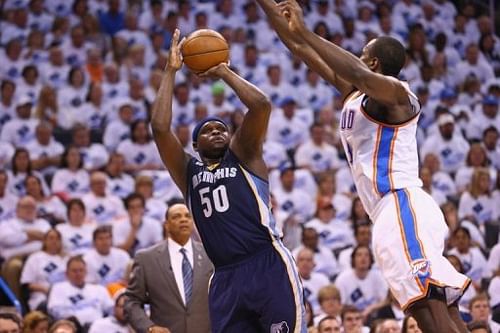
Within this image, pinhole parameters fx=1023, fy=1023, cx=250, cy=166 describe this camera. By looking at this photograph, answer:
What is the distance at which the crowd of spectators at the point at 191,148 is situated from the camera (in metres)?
10.2

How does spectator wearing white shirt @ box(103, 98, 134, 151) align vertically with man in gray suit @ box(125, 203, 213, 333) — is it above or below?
above

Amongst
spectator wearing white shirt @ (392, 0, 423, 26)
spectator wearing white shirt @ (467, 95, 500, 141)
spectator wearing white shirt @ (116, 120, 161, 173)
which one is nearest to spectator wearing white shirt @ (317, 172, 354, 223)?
spectator wearing white shirt @ (116, 120, 161, 173)

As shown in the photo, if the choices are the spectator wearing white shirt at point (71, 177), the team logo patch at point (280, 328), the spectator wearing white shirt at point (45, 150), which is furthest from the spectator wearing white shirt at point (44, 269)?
the team logo patch at point (280, 328)

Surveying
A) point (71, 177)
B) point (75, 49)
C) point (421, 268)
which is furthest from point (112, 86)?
point (421, 268)

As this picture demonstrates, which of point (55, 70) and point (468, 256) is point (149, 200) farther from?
point (468, 256)

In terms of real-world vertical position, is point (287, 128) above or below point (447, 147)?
above

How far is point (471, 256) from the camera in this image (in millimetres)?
11000

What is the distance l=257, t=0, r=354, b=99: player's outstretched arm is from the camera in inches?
220

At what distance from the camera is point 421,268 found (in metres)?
5.16

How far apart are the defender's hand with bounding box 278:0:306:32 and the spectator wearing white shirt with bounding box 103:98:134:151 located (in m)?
7.77

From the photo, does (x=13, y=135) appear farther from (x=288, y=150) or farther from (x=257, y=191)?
(x=257, y=191)

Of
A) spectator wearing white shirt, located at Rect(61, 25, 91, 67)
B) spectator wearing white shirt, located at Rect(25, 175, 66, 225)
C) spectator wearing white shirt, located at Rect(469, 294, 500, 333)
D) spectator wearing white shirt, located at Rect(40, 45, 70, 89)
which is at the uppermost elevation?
spectator wearing white shirt, located at Rect(61, 25, 91, 67)

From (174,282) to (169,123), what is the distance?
1707 millimetres

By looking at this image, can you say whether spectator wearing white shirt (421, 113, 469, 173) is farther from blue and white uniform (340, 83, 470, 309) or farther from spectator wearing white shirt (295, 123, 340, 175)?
blue and white uniform (340, 83, 470, 309)
